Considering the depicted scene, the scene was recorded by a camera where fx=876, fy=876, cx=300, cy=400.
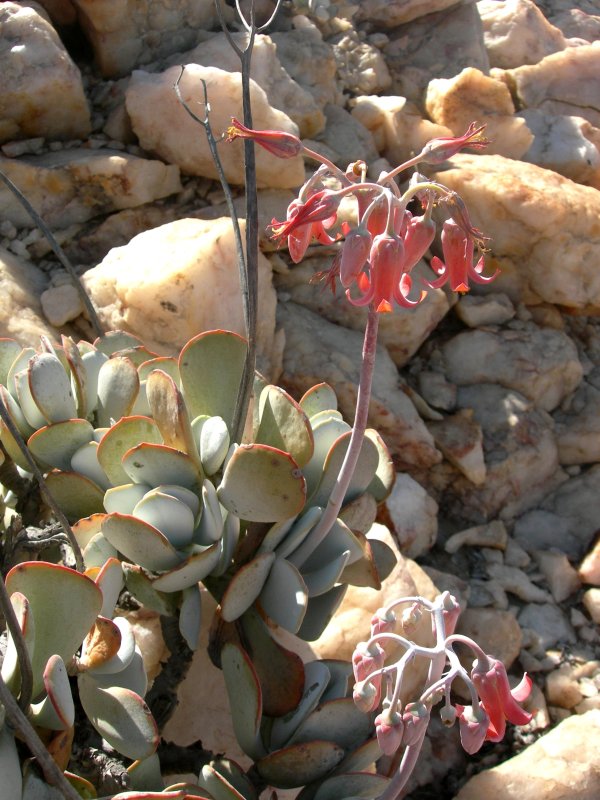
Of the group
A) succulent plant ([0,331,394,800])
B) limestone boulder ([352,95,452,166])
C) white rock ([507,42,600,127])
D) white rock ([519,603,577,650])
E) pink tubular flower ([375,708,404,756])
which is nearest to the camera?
pink tubular flower ([375,708,404,756])

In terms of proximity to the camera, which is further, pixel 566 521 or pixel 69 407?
pixel 566 521

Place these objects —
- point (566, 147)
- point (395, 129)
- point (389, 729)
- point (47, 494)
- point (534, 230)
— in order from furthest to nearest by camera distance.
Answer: point (566, 147) < point (395, 129) < point (534, 230) < point (47, 494) < point (389, 729)

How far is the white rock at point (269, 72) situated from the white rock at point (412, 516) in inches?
52.1

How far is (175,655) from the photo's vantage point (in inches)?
66.4

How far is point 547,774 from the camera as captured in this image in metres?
1.95

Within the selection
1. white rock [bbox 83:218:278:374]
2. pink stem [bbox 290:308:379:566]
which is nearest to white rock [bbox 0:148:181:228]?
white rock [bbox 83:218:278:374]

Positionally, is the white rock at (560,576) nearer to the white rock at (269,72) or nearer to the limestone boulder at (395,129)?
the limestone boulder at (395,129)

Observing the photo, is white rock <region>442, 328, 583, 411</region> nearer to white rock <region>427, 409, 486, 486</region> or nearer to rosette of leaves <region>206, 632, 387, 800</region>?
white rock <region>427, 409, 486, 486</region>

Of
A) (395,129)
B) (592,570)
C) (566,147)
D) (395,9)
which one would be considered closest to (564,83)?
(566,147)

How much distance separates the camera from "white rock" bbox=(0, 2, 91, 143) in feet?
8.68

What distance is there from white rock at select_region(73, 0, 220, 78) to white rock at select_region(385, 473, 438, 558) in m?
1.71

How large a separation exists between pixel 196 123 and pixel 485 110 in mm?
1301

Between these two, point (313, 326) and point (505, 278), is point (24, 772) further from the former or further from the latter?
point (505, 278)

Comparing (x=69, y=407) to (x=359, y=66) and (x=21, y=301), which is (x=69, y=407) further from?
(x=359, y=66)
